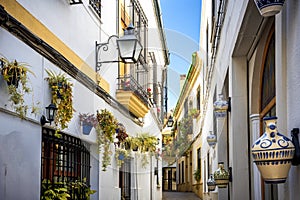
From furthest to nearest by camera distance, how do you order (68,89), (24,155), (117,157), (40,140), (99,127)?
(117,157) < (99,127) < (68,89) < (40,140) < (24,155)

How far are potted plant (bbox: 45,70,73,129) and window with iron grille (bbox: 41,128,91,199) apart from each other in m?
0.31

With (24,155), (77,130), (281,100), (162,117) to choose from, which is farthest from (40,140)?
(162,117)

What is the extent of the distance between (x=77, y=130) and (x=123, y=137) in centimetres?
252

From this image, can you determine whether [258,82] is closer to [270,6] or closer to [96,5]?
[270,6]

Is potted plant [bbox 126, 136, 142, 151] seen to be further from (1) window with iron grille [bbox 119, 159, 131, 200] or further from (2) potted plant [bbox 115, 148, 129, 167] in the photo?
(2) potted plant [bbox 115, 148, 129, 167]

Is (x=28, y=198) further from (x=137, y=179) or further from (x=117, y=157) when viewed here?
(x=137, y=179)

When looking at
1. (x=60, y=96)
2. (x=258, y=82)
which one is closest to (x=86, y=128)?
(x=60, y=96)

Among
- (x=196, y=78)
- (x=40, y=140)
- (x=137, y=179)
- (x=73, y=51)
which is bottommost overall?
(x=137, y=179)

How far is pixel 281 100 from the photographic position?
3078 millimetres

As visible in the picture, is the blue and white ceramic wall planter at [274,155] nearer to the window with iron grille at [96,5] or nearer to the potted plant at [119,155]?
the window with iron grille at [96,5]

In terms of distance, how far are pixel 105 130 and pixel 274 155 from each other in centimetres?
632

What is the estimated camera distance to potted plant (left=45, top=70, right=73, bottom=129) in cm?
612

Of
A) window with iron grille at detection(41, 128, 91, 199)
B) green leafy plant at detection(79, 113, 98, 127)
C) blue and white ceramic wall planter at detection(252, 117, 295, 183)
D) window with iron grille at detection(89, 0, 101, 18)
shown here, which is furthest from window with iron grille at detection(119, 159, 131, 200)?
blue and white ceramic wall planter at detection(252, 117, 295, 183)

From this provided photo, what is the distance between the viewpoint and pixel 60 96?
618 centimetres
